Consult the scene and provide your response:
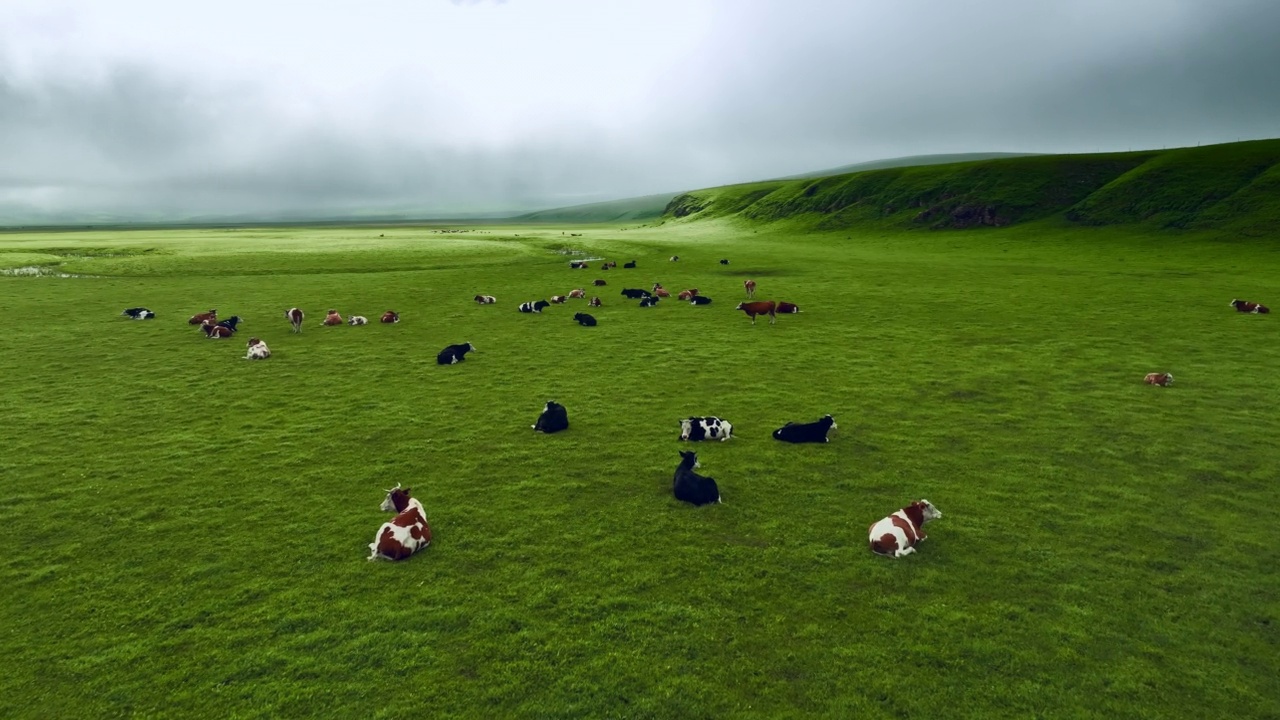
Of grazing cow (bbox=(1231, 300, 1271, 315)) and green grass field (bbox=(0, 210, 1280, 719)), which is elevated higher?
grazing cow (bbox=(1231, 300, 1271, 315))

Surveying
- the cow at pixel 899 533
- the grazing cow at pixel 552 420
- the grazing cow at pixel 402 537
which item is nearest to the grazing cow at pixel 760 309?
the grazing cow at pixel 552 420

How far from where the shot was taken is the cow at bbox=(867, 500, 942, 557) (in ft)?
27.9

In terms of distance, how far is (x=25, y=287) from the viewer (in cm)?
3688

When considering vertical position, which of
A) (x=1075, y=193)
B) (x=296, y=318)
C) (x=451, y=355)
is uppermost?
(x=1075, y=193)

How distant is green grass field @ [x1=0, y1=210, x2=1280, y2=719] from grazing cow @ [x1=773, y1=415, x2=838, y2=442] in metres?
0.44

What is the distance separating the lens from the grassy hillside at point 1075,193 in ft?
206

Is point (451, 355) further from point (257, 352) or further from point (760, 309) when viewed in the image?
point (760, 309)

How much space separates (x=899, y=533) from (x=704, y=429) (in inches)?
193

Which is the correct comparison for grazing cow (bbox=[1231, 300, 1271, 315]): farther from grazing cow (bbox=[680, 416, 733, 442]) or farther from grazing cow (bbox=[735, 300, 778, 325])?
grazing cow (bbox=[680, 416, 733, 442])

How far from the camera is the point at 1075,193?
77.6 metres

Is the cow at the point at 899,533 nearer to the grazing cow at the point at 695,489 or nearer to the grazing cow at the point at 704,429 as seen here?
the grazing cow at the point at 695,489

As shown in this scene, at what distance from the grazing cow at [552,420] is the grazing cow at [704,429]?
8.61 feet

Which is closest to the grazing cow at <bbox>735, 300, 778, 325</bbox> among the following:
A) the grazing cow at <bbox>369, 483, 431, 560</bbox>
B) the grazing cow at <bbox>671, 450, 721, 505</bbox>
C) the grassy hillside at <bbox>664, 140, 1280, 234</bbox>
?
the grazing cow at <bbox>671, 450, 721, 505</bbox>

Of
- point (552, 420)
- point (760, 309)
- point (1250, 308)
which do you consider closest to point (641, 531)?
point (552, 420)
